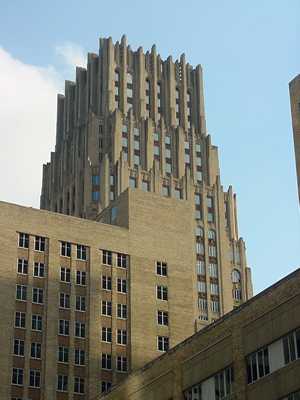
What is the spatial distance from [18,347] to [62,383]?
5879mm

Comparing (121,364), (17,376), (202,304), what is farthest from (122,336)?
(202,304)

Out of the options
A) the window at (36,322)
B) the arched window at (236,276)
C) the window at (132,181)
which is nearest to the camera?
the window at (36,322)

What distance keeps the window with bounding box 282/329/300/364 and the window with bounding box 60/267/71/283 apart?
4995 cm

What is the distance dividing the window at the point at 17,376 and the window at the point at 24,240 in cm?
1379

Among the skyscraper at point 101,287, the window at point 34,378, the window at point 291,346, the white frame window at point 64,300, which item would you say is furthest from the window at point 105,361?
the window at point 291,346

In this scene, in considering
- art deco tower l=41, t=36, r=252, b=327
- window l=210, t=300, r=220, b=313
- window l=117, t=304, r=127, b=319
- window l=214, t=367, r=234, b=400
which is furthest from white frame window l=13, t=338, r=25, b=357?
window l=210, t=300, r=220, b=313

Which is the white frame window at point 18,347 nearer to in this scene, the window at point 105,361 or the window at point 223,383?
the window at point 105,361

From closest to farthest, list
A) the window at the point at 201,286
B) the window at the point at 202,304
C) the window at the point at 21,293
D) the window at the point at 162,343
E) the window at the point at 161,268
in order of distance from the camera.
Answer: the window at the point at 21,293
the window at the point at 162,343
the window at the point at 161,268
the window at the point at 202,304
the window at the point at 201,286

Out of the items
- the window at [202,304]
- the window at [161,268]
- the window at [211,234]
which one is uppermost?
the window at [211,234]

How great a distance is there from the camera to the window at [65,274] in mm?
100812

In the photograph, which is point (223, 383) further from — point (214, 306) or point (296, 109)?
point (214, 306)

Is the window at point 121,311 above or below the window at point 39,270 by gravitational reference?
below

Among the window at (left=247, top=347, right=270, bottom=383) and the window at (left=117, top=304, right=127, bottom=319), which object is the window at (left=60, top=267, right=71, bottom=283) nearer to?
the window at (left=117, top=304, right=127, bottom=319)

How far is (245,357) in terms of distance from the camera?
57062mm
